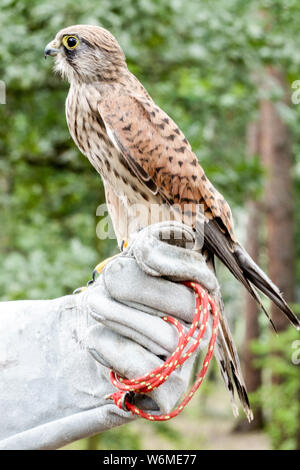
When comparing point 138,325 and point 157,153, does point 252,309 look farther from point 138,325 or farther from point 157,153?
point 138,325

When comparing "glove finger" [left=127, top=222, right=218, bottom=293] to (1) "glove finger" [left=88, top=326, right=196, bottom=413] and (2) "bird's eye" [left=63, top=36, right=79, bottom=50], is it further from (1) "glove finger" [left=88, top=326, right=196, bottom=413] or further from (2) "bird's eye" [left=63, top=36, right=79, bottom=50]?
(2) "bird's eye" [left=63, top=36, right=79, bottom=50]

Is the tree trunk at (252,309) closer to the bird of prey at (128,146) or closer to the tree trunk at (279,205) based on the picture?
the tree trunk at (279,205)

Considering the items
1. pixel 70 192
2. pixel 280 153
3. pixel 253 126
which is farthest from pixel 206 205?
pixel 253 126

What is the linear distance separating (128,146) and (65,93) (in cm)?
253

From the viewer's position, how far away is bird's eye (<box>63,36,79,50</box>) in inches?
99.0

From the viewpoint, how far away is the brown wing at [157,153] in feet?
7.71

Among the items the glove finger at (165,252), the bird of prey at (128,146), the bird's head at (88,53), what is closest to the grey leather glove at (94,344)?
the glove finger at (165,252)

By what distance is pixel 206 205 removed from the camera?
241 centimetres

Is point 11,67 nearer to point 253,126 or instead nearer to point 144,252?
point 144,252

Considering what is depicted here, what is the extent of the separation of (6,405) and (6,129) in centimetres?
354

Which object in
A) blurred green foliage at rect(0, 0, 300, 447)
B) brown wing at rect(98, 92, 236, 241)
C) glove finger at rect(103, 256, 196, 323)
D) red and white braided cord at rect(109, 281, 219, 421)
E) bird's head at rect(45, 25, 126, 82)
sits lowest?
red and white braided cord at rect(109, 281, 219, 421)

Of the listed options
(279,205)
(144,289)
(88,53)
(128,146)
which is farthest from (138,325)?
(279,205)

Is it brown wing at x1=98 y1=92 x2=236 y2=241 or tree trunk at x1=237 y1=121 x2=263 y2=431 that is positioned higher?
tree trunk at x1=237 y1=121 x2=263 y2=431

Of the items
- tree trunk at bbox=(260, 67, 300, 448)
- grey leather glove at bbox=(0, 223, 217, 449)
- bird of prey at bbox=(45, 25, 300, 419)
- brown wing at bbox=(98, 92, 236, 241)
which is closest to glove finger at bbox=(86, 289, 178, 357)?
grey leather glove at bbox=(0, 223, 217, 449)
